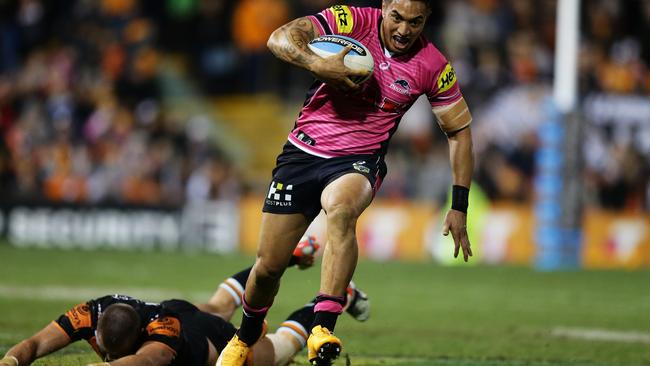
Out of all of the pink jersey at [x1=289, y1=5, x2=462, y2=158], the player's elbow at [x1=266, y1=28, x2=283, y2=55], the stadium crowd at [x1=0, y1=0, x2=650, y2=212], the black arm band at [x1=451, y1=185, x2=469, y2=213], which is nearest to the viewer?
the player's elbow at [x1=266, y1=28, x2=283, y2=55]

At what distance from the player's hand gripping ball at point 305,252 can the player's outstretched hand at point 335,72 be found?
6.29 feet

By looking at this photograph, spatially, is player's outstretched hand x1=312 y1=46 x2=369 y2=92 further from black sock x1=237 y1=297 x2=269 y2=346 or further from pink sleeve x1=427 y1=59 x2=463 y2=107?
Result: black sock x1=237 y1=297 x2=269 y2=346

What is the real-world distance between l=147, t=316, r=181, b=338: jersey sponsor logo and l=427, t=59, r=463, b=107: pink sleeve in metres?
2.26

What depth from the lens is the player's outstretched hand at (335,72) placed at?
6.76m

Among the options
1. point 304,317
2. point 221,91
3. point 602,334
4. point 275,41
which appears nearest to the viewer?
point 275,41

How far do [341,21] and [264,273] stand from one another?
1.74 metres

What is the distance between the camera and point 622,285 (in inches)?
611

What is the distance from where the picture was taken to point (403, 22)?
23.3 ft

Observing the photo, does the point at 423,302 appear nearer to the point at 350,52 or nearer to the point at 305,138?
the point at 305,138

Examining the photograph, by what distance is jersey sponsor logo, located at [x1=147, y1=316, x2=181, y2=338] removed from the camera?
6.83 meters

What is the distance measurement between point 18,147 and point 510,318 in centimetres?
1332

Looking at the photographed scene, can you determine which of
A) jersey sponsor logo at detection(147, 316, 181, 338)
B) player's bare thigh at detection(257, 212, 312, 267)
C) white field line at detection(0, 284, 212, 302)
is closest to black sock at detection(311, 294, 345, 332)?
player's bare thigh at detection(257, 212, 312, 267)

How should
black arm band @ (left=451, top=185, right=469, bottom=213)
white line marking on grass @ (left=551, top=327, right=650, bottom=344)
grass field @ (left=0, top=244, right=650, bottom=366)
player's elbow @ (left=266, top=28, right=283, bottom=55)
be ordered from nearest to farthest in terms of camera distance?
player's elbow @ (left=266, top=28, right=283, bottom=55), black arm band @ (left=451, top=185, right=469, bottom=213), grass field @ (left=0, top=244, right=650, bottom=366), white line marking on grass @ (left=551, top=327, right=650, bottom=344)

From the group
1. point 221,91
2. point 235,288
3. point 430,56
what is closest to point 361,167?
point 430,56
